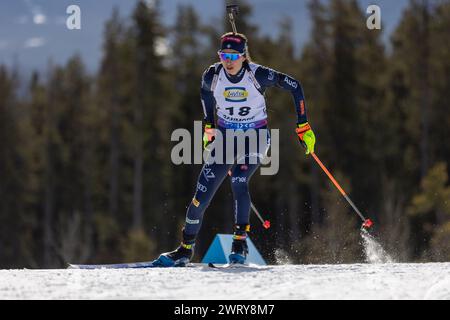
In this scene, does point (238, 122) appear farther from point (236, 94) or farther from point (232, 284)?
point (232, 284)

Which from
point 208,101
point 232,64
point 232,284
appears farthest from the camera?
point 208,101

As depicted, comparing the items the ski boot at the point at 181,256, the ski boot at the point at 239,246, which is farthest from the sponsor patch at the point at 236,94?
the ski boot at the point at 181,256

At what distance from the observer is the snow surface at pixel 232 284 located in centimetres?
421

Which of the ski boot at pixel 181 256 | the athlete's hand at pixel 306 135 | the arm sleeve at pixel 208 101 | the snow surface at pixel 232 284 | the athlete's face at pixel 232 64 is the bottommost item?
the ski boot at pixel 181 256

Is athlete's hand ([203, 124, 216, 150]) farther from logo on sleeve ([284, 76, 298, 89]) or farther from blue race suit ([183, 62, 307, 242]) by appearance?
logo on sleeve ([284, 76, 298, 89])

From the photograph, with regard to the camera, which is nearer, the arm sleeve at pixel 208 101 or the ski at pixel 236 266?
the ski at pixel 236 266

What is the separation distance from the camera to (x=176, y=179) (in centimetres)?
3569

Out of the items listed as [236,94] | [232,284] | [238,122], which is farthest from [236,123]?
[232,284]

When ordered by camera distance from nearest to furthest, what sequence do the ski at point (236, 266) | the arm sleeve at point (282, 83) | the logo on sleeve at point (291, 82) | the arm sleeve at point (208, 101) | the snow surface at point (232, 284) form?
the snow surface at point (232, 284) → the ski at point (236, 266) → the arm sleeve at point (282, 83) → the logo on sleeve at point (291, 82) → the arm sleeve at point (208, 101)

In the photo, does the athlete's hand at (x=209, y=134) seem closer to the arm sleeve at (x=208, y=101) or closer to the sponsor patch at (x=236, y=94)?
the arm sleeve at (x=208, y=101)

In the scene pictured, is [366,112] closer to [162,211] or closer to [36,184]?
[162,211]

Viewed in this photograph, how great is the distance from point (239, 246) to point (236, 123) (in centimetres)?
104

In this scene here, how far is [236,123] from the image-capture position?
6598 mm

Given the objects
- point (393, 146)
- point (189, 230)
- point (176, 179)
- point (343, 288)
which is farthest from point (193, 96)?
point (343, 288)
